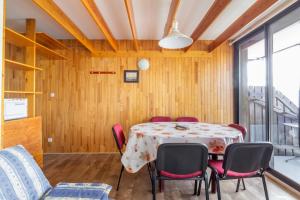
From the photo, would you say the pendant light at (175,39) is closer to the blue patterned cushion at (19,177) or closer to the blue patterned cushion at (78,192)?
the blue patterned cushion at (78,192)

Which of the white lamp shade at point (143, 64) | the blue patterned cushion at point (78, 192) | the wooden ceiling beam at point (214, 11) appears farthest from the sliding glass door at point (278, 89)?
the blue patterned cushion at point (78, 192)

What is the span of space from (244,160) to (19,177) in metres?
1.93

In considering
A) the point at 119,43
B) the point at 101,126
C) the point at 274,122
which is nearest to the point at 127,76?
the point at 119,43

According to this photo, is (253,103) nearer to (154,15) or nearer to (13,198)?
(154,15)

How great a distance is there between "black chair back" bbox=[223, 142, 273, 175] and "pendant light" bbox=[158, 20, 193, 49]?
53.8 inches

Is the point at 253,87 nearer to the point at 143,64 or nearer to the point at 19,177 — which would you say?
the point at 143,64

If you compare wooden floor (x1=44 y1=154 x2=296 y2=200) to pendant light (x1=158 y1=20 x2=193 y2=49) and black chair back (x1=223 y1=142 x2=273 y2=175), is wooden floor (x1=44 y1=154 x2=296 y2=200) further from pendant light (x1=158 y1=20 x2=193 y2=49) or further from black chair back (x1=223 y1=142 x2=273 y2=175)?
pendant light (x1=158 y1=20 x2=193 y2=49)

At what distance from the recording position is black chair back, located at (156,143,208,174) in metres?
1.77

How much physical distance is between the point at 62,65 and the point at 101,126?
5.36 ft

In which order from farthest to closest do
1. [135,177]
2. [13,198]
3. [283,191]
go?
[135,177], [283,191], [13,198]

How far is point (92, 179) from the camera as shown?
2.91 meters

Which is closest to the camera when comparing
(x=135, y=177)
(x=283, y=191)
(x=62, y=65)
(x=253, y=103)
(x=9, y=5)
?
(x=283, y=191)

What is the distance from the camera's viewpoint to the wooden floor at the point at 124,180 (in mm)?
2443

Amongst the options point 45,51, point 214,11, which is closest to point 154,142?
point 214,11
